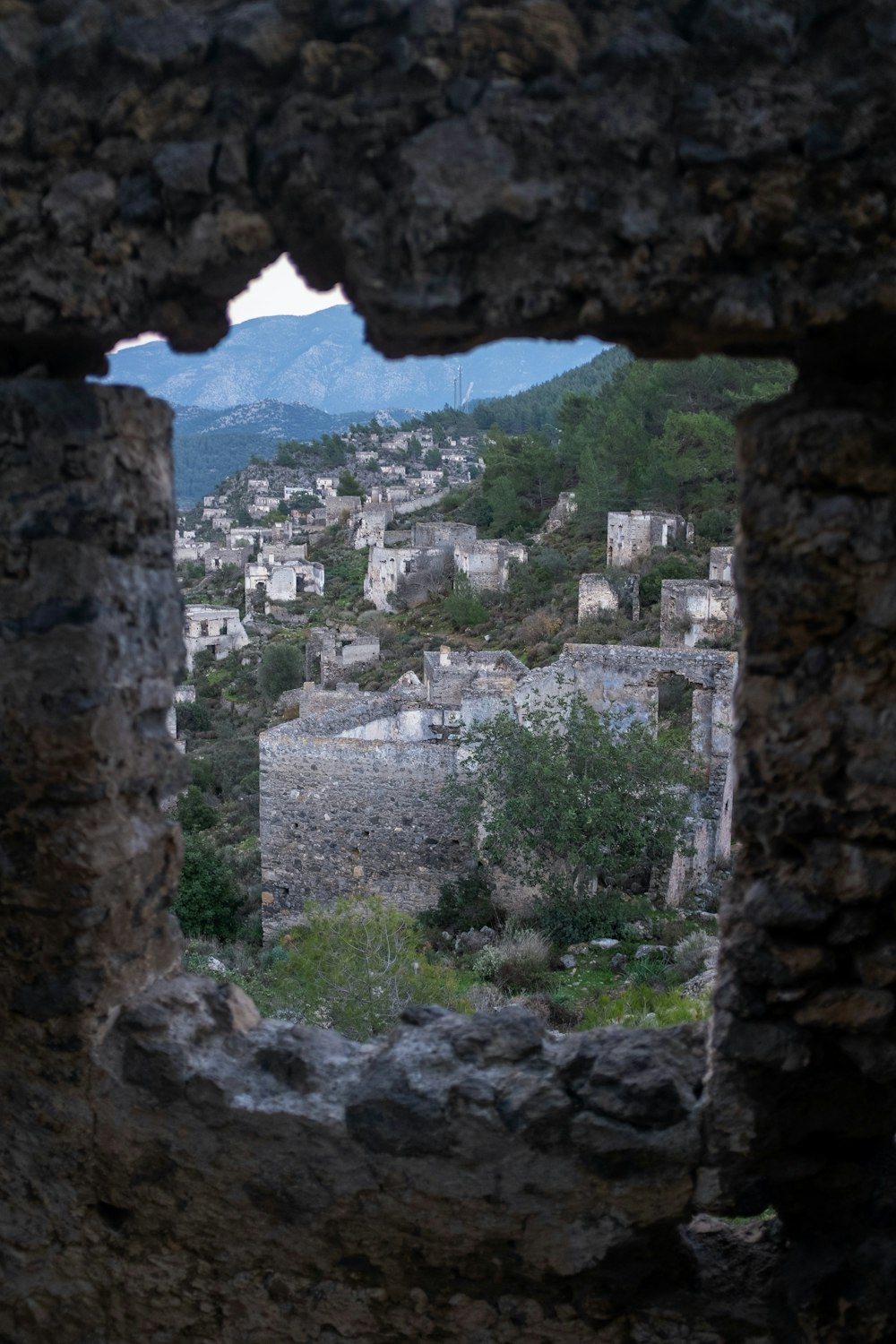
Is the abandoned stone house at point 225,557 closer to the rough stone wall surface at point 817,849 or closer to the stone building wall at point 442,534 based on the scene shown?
Answer: the stone building wall at point 442,534

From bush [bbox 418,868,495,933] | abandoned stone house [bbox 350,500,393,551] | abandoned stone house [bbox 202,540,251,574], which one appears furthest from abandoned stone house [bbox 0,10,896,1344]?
abandoned stone house [bbox 202,540,251,574]

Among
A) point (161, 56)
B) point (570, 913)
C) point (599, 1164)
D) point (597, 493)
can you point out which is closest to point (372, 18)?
point (161, 56)

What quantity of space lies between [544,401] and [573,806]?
66554 mm

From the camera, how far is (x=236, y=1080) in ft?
10.5

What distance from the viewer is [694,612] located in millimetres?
21844

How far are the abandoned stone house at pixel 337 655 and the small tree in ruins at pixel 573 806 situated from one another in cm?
1456

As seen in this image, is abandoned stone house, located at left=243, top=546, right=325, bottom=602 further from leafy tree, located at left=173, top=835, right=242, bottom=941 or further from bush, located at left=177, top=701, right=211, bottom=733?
leafy tree, located at left=173, top=835, right=242, bottom=941

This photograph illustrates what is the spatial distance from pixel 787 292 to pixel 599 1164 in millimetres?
2275

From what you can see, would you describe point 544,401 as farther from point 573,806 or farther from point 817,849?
point 817,849

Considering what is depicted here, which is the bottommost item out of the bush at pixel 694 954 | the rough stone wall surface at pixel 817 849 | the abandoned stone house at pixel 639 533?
the bush at pixel 694 954

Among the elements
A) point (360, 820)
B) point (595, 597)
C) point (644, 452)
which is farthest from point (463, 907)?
point (644, 452)

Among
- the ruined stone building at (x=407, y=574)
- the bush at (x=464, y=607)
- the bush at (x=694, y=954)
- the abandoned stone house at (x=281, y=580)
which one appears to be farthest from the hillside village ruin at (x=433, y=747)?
the abandoned stone house at (x=281, y=580)

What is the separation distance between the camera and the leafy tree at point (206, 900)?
43.5ft

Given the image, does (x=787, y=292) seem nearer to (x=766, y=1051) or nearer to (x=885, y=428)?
(x=885, y=428)
